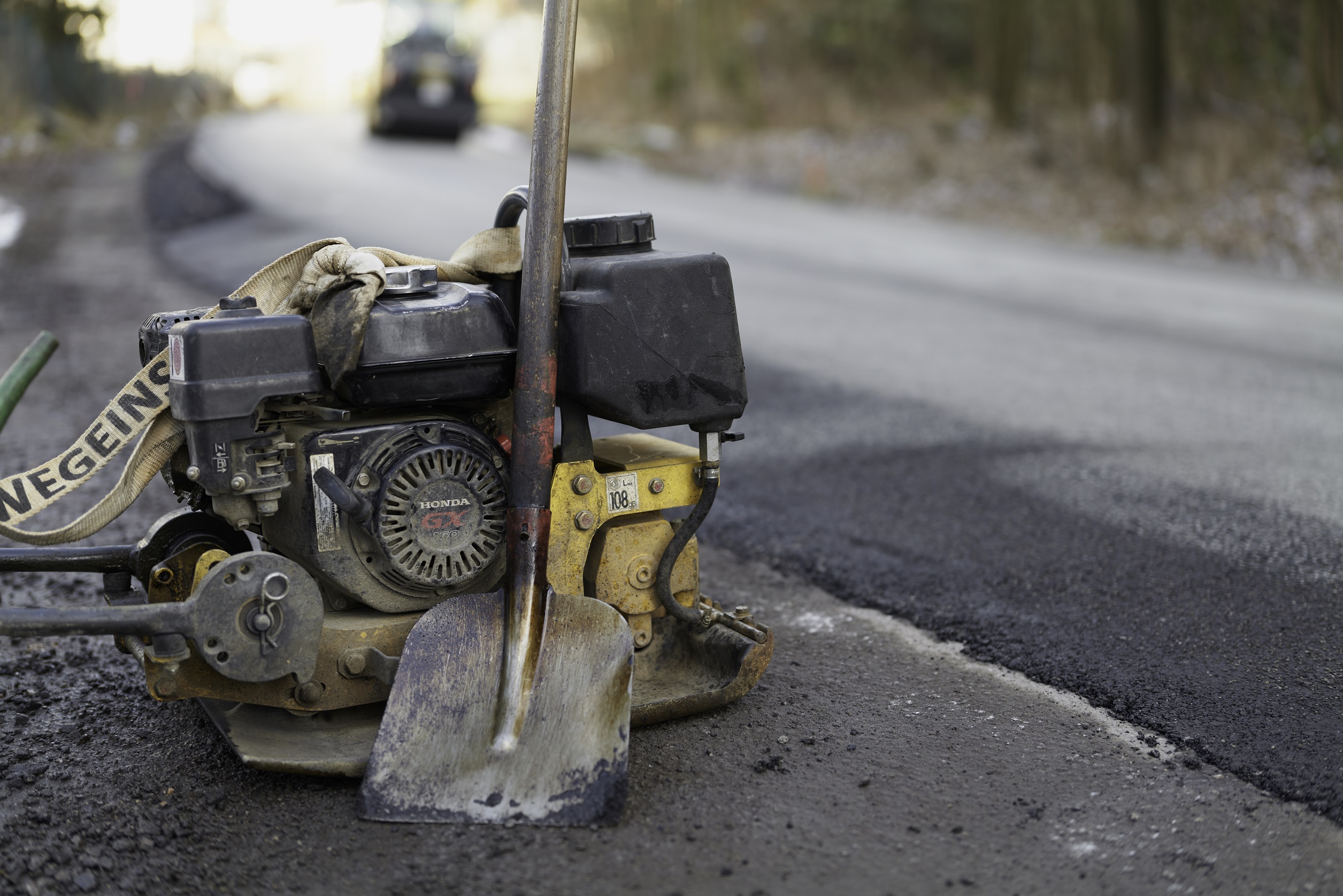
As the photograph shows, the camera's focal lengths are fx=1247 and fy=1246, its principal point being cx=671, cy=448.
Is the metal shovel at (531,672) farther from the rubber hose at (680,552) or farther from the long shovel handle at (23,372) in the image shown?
the long shovel handle at (23,372)

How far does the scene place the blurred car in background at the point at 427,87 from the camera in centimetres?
2394

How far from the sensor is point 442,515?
282 centimetres

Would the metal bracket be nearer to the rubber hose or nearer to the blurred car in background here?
the rubber hose

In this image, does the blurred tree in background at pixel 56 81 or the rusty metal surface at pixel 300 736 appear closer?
the rusty metal surface at pixel 300 736

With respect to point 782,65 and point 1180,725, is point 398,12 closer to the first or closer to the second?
point 782,65

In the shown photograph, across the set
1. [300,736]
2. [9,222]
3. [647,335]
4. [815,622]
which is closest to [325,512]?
[300,736]

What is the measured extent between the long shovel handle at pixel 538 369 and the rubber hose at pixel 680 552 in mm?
314

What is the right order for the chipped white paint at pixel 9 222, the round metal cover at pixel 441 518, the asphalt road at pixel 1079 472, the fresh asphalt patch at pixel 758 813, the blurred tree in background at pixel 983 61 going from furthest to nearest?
the blurred tree in background at pixel 983 61 < the chipped white paint at pixel 9 222 < the asphalt road at pixel 1079 472 < the round metal cover at pixel 441 518 < the fresh asphalt patch at pixel 758 813

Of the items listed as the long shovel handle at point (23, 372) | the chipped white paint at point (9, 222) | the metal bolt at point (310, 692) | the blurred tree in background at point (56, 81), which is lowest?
the metal bolt at point (310, 692)

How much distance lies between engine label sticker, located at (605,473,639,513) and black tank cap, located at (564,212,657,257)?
1.75 feet

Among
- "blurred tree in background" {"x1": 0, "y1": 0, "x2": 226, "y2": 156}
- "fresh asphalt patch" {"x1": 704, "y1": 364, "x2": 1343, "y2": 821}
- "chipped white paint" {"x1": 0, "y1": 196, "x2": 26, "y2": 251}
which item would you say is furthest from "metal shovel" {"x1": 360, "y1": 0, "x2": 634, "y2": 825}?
"blurred tree in background" {"x1": 0, "y1": 0, "x2": 226, "y2": 156}

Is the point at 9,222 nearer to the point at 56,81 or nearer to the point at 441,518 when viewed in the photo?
the point at 441,518

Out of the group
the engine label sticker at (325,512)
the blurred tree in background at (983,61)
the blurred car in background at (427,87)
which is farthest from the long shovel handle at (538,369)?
the blurred car in background at (427,87)

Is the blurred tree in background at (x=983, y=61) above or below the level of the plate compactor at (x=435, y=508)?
above
